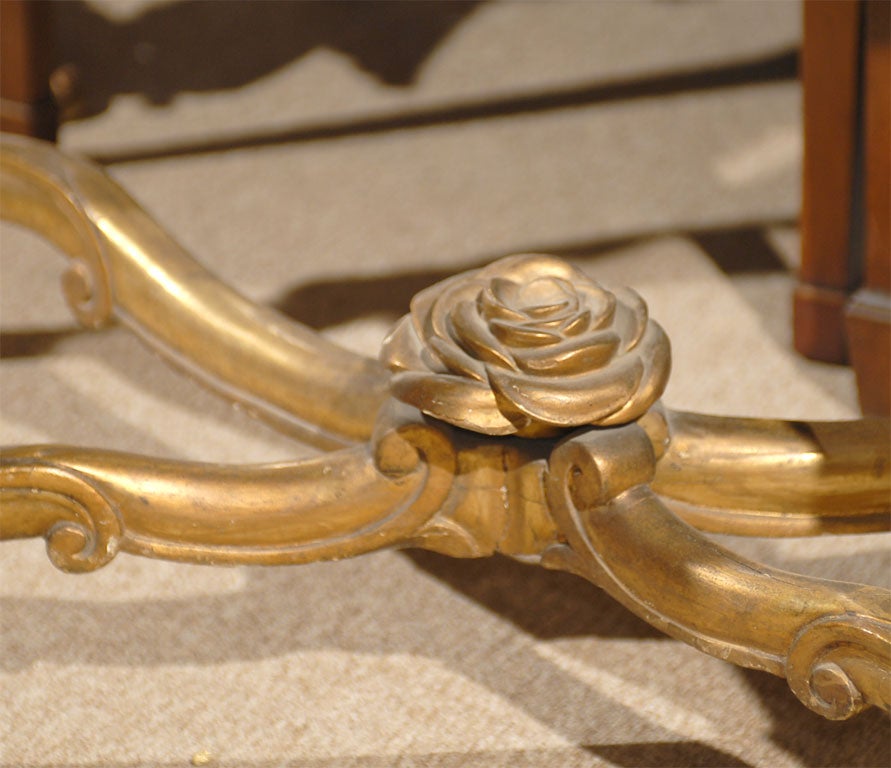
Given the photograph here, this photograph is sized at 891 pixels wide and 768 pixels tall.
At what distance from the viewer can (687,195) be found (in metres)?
1.20

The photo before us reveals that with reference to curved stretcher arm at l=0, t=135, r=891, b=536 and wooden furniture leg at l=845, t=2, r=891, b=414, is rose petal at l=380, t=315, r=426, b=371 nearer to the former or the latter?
curved stretcher arm at l=0, t=135, r=891, b=536

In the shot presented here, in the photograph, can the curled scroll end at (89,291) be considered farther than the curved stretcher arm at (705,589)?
Yes

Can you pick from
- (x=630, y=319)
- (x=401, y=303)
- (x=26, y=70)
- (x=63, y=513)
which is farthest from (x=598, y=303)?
(x=26, y=70)

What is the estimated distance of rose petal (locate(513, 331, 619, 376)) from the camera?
623 mm

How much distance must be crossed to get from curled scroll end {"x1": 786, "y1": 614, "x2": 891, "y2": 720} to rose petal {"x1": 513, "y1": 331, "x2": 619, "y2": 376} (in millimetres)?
138

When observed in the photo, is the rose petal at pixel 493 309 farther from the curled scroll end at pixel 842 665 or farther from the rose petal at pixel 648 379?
the curled scroll end at pixel 842 665

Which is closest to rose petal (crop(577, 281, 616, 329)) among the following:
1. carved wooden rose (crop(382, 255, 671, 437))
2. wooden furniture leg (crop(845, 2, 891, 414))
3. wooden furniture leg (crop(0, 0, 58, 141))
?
carved wooden rose (crop(382, 255, 671, 437))

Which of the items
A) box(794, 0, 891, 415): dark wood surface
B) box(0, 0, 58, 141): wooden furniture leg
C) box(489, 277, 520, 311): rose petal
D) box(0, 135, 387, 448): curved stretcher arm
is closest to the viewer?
box(489, 277, 520, 311): rose petal

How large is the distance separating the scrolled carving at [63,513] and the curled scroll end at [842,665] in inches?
11.9

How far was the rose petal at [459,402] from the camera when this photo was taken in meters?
0.62

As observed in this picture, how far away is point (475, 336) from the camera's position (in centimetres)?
64

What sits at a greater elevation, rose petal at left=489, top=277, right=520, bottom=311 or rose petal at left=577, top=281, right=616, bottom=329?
rose petal at left=489, top=277, right=520, bottom=311

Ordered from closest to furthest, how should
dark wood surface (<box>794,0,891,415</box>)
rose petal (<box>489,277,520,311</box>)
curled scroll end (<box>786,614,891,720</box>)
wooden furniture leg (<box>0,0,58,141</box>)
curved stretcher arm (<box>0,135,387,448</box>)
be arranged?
curled scroll end (<box>786,614,891,720</box>), rose petal (<box>489,277,520,311</box>), curved stretcher arm (<box>0,135,387,448</box>), dark wood surface (<box>794,0,891,415</box>), wooden furniture leg (<box>0,0,58,141</box>)

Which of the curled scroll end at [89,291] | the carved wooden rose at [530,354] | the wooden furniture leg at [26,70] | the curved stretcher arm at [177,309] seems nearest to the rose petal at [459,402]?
the carved wooden rose at [530,354]
